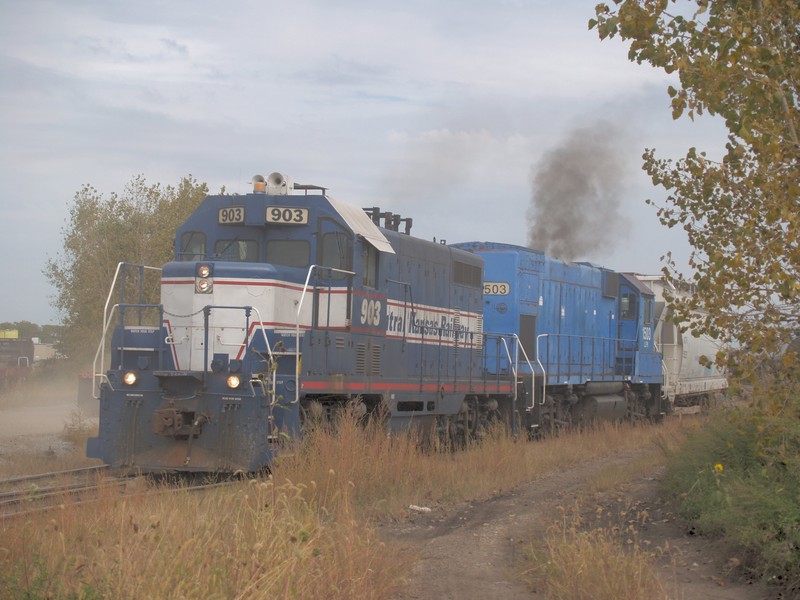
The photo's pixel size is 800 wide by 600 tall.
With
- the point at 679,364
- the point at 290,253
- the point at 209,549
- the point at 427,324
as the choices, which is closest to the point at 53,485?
the point at 290,253

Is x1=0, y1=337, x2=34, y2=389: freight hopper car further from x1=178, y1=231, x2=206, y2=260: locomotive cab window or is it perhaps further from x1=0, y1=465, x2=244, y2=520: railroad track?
x1=178, y1=231, x2=206, y2=260: locomotive cab window

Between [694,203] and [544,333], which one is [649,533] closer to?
[694,203]

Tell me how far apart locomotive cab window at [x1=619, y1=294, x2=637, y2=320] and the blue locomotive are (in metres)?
7.15

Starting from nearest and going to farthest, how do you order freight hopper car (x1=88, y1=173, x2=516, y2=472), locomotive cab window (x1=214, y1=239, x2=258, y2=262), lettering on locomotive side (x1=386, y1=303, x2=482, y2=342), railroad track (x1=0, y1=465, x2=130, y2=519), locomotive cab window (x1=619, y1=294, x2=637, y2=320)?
railroad track (x1=0, y1=465, x2=130, y2=519), freight hopper car (x1=88, y1=173, x2=516, y2=472), locomotive cab window (x1=214, y1=239, x2=258, y2=262), lettering on locomotive side (x1=386, y1=303, x2=482, y2=342), locomotive cab window (x1=619, y1=294, x2=637, y2=320)

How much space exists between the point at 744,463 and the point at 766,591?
8.45 ft

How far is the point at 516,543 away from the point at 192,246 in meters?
6.10

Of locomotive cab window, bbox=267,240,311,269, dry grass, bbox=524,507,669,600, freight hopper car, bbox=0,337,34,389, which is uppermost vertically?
locomotive cab window, bbox=267,240,311,269

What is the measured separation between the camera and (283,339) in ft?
36.2

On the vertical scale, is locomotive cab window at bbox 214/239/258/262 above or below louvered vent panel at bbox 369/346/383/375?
above

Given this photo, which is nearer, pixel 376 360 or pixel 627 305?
pixel 376 360

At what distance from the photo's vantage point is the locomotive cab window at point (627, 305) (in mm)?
22453

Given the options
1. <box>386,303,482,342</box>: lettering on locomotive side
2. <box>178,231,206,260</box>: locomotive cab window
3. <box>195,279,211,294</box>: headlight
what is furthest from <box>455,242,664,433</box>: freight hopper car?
<box>195,279,211,294</box>: headlight

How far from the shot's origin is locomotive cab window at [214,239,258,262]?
38.6 ft

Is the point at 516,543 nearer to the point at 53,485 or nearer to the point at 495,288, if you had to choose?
the point at 53,485
